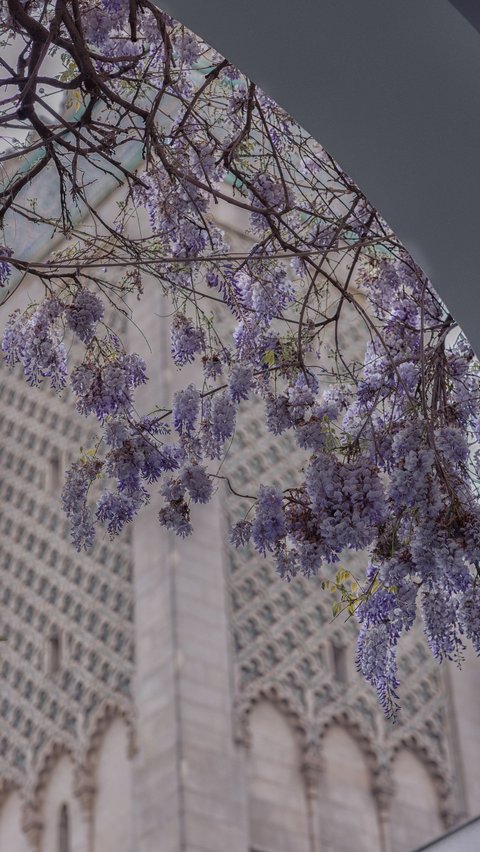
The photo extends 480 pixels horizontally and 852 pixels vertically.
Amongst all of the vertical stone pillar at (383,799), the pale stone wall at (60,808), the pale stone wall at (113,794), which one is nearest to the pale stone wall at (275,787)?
the vertical stone pillar at (383,799)

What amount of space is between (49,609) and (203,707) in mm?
2119

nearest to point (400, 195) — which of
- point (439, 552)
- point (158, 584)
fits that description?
point (439, 552)

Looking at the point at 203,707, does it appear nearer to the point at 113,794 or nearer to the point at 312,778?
the point at 113,794

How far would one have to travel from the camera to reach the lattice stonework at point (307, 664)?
12047mm

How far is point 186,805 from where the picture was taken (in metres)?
10.9

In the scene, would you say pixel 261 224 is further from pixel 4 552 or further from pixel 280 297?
pixel 4 552

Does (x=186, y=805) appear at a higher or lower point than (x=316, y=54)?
higher

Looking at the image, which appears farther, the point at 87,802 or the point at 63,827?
the point at 63,827

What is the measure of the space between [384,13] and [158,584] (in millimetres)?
10280

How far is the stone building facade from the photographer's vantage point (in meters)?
11.4

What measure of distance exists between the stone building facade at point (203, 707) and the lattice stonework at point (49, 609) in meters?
0.02

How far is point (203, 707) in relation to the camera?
11.5 metres

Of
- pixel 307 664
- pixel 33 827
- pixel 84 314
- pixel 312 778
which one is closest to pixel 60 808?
pixel 33 827

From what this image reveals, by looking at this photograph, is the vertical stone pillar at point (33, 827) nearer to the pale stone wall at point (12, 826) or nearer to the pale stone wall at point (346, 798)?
the pale stone wall at point (12, 826)
